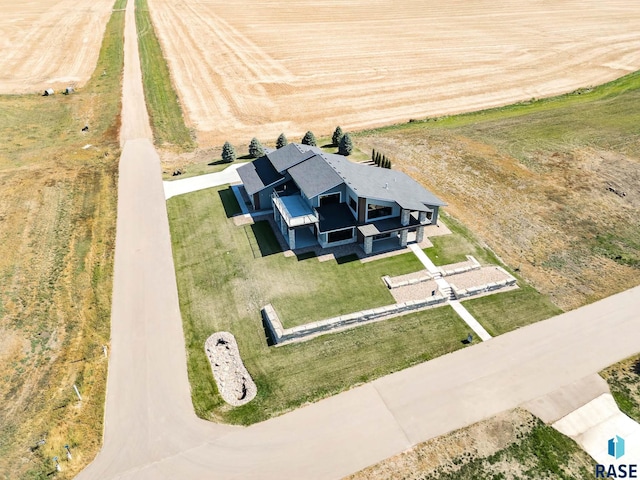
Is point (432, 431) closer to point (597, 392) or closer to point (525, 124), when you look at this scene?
point (597, 392)

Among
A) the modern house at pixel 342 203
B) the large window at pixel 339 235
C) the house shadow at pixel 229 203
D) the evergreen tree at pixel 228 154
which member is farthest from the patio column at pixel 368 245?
the evergreen tree at pixel 228 154

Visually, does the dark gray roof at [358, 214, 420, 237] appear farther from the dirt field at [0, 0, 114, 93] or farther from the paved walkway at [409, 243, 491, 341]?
the dirt field at [0, 0, 114, 93]

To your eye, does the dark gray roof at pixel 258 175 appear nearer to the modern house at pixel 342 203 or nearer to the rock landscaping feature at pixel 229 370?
the modern house at pixel 342 203

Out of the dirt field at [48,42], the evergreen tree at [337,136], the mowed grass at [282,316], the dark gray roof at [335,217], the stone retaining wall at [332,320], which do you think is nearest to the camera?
the mowed grass at [282,316]

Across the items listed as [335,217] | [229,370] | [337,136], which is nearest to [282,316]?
[229,370]

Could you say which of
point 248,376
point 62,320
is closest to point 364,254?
point 248,376
